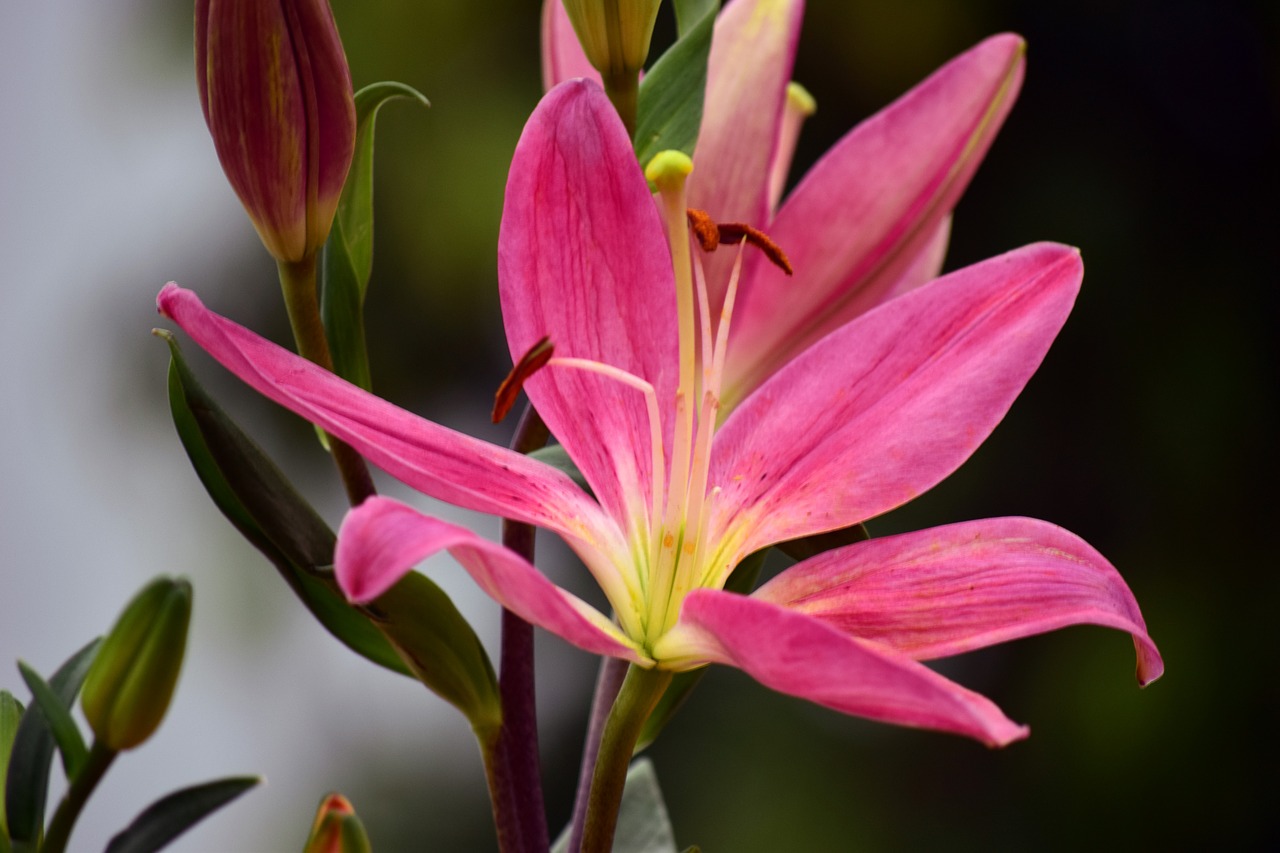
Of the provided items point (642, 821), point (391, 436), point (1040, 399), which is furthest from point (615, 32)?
point (1040, 399)

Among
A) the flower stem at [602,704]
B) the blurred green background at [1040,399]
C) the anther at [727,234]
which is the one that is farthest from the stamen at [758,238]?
the blurred green background at [1040,399]

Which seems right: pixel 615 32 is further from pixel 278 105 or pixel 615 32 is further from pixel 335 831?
pixel 335 831

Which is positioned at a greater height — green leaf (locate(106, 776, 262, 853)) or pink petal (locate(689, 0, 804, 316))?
pink petal (locate(689, 0, 804, 316))

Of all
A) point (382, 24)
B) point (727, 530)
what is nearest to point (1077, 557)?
point (727, 530)

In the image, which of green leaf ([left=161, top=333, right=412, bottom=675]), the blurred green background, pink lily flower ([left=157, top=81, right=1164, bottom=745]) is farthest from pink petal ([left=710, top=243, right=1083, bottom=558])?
the blurred green background

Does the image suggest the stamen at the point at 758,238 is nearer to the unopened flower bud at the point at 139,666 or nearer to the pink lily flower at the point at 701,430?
the pink lily flower at the point at 701,430

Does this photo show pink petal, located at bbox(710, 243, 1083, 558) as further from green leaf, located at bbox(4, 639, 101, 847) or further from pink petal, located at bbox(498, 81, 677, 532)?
green leaf, located at bbox(4, 639, 101, 847)

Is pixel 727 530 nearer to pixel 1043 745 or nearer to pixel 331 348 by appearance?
pixel 331 348
